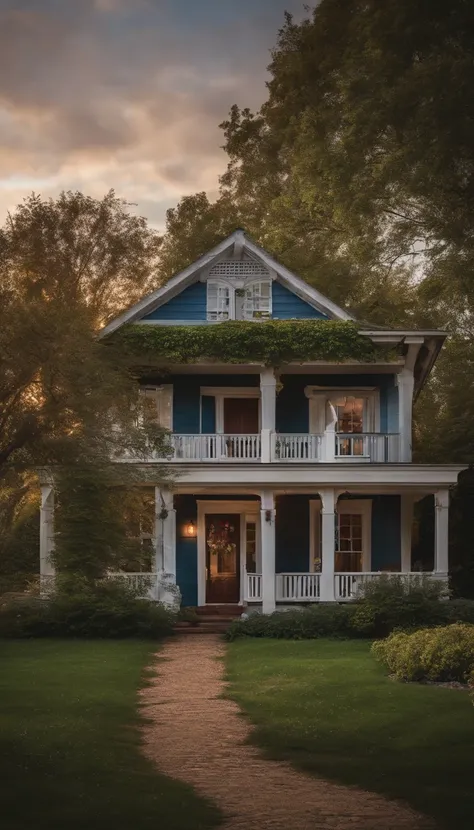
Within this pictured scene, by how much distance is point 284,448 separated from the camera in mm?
27406

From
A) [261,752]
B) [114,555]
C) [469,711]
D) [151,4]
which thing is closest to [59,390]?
[261,752]

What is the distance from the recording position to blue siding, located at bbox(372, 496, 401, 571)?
94.2 feet

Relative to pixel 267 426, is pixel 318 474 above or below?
below

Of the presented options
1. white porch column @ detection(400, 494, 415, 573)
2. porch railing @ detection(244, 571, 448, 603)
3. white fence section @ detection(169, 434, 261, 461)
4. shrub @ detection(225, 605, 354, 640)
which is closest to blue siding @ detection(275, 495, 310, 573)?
porch railing @ detection(244, 571, 448, 603)

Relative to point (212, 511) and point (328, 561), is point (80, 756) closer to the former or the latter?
point (328, 561)

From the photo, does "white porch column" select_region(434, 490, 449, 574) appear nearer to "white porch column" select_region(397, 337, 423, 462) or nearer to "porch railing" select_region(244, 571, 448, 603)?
"porch railing" select_region(244, 571, 448, 603)

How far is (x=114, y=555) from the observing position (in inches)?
916

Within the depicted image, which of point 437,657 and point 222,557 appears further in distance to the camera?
point 222,557

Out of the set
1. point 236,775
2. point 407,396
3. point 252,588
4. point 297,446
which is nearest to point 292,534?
point 252,588

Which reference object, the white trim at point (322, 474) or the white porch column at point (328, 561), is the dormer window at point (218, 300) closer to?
the white trim at point (322, 474)

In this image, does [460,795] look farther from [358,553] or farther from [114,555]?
[358,553]

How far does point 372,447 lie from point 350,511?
2.36 metres

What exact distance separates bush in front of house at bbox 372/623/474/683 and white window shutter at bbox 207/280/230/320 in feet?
42.2

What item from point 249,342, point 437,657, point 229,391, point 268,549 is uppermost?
point 249,342
